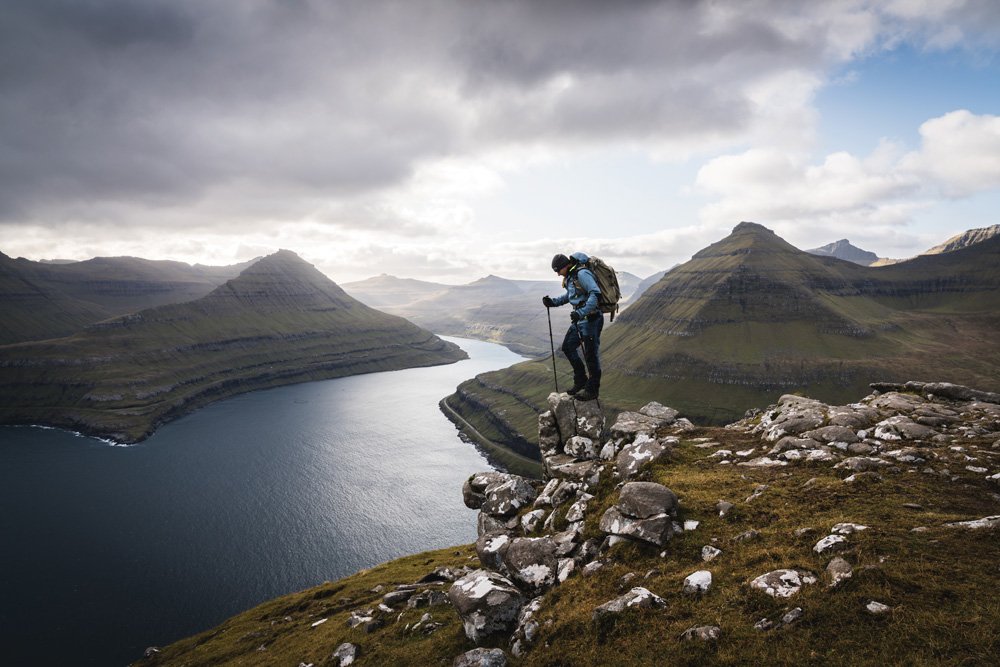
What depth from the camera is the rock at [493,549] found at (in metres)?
18.5

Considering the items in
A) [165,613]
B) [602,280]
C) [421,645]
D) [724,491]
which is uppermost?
[602,280]

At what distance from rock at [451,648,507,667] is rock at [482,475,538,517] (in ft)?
32.2

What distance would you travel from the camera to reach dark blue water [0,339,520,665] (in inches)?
3268

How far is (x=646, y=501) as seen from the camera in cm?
1587

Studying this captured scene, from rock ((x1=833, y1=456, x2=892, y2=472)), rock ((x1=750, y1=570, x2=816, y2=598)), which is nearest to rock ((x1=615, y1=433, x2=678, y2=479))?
rock ((x1=833, y1=456, x2=892, y2=472))

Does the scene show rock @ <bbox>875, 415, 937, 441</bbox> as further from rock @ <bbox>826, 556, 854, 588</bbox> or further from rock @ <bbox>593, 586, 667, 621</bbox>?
rock @ <bbox>593, 586, 667, 621</bbox>

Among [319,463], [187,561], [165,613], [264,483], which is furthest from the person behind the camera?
[319,463]

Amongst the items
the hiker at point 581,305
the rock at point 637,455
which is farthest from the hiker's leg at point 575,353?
the rock at point 637,455

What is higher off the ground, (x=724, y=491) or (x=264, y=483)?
(x=724, y=491)

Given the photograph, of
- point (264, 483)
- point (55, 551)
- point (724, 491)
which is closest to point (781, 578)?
point (724, 491)

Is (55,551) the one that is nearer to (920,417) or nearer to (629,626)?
(629,626)

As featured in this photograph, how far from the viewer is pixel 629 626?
11.8 m

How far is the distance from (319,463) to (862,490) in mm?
181006

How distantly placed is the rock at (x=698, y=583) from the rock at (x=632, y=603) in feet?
2.71
